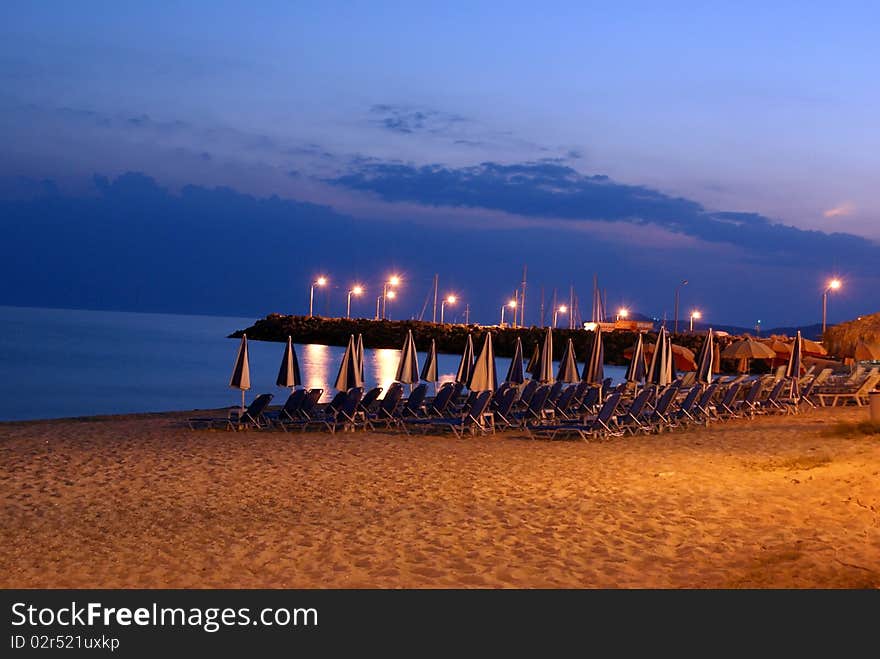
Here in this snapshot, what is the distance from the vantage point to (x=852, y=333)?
34438 mm

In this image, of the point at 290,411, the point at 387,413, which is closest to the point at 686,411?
the point at 387,413

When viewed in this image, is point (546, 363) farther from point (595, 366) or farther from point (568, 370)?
point (595, 366)

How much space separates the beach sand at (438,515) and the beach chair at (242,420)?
4.90 feet

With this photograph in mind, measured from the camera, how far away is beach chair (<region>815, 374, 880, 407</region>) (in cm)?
1634

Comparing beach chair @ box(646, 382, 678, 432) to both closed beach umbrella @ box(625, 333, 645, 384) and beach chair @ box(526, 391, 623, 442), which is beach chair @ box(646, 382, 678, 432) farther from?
closed beach umbrella @ box(625, 333, 645, 384)

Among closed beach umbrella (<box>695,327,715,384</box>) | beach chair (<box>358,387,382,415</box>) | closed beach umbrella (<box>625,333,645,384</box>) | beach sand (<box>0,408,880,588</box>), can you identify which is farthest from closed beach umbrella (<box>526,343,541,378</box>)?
beach sand (<box>0,408,880,588</box>)

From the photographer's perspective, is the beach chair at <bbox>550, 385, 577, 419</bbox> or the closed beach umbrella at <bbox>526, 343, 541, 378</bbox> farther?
the closed beach umbrella at <bbox>526, 343, 541, 378</bbox>

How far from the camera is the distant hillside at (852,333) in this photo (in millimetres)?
31450

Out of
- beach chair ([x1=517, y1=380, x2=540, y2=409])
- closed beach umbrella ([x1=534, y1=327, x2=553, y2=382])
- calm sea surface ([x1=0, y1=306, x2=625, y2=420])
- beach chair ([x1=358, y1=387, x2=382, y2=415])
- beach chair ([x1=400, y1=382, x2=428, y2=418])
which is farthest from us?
calm sea surface ([x1=0, y1=306, x2=625, y2=420])

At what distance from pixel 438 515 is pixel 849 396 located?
1284 cm

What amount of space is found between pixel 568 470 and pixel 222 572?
4297mm

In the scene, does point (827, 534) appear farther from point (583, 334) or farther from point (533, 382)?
point (583, 334)

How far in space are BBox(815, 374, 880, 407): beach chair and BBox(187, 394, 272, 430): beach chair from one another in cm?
1008

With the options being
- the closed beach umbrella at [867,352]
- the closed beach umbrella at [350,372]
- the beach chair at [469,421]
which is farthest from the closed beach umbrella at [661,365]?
the closed beach umbrella at [867,352]
